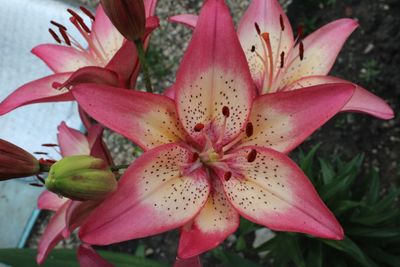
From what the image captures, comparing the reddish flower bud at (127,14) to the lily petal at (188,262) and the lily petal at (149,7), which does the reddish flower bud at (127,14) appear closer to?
the lily petal at (149,7)

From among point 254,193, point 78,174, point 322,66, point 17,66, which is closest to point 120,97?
point 78,174

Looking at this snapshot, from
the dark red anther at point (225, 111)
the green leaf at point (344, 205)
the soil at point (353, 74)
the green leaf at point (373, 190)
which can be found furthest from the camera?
the soil at point (353, 74)

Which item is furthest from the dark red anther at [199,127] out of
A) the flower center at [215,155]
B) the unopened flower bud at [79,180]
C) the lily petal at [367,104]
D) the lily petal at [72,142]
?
the lily petal at [72,142]

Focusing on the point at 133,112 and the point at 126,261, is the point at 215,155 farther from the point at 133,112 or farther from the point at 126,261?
the point at 126,261

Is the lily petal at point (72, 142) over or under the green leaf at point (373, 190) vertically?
over

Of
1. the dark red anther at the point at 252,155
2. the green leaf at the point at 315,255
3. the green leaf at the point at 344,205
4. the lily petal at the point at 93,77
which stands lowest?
the green leaf at the point at 315,255

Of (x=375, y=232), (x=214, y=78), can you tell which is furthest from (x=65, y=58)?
(x=375, y=232)

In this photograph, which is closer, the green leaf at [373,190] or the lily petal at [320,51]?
the lily petal at [320,51]
